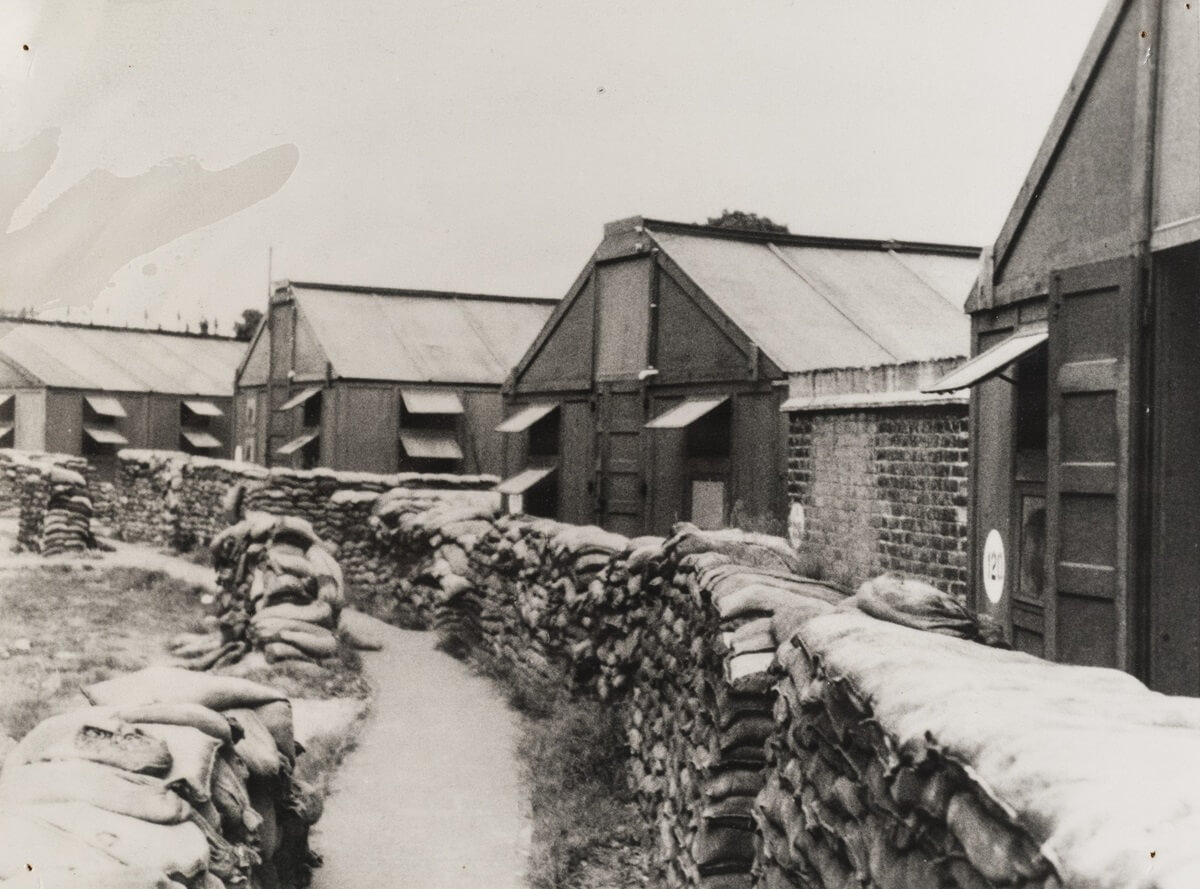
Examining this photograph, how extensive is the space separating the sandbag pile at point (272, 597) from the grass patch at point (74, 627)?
684 mm

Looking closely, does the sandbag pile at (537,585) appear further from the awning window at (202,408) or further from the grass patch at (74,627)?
the awning window at (202,408)

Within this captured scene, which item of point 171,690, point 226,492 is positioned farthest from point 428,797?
point 226,492

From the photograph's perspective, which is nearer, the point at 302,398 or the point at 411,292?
the point at 302,398

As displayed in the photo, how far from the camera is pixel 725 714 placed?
6.08m

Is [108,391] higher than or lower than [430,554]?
higher

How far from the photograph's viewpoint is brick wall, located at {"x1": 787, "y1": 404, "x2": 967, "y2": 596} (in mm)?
8281

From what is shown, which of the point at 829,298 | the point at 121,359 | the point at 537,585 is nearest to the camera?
the point at 537,585

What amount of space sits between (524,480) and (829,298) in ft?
17.9

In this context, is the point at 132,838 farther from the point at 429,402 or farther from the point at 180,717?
the point at 429,402

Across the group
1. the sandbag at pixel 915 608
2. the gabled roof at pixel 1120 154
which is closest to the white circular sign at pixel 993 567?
the gabled roof at pixel 1120 154

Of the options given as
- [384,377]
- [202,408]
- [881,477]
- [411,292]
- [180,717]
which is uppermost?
[411,292]

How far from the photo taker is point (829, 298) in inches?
569

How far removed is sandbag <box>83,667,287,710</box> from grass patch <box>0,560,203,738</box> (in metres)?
3.36

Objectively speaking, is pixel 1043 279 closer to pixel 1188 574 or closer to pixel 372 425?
pixel 1188 574
